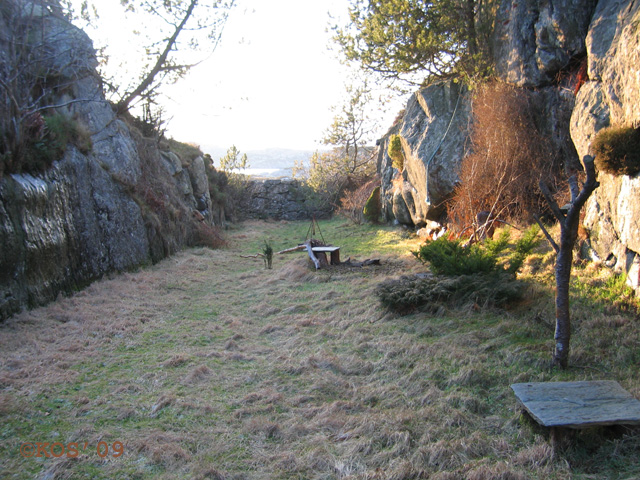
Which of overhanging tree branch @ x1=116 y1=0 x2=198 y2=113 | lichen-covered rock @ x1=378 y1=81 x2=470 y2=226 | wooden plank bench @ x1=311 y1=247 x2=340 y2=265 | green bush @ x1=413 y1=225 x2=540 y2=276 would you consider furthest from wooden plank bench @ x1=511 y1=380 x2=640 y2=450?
overhanging tree branch @ x1=116 y1=0 x2=198 y2=113

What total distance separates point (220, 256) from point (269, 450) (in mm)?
11069

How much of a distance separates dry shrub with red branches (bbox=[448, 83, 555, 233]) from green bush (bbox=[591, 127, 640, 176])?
3017 millimetres

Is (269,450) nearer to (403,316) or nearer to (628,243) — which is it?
(403,316)

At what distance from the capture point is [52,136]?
856cm

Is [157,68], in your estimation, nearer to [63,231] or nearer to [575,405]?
[63,231]

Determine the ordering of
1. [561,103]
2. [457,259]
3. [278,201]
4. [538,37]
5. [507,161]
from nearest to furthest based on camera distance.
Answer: [457,259]
[561,103]
[538,37]
[507,161]
[278,201]

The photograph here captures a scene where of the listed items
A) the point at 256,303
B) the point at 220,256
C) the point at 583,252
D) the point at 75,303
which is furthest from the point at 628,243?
the point at 220,256

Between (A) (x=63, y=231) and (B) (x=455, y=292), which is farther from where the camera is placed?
(A) (x=63, y=231)

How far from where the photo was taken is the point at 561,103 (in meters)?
8.65

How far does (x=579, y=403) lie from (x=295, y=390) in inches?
107

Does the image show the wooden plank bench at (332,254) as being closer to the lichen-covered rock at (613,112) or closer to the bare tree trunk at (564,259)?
the lichen-covered rock at (613,112)

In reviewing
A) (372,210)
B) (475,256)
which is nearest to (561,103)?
(475,256)

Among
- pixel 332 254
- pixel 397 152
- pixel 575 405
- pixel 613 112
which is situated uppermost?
pixel 397 152

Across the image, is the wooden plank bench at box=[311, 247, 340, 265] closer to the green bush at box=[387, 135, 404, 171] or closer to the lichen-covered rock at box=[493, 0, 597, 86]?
the lichen-covered rock at box=[493, 0, 597, 86]
